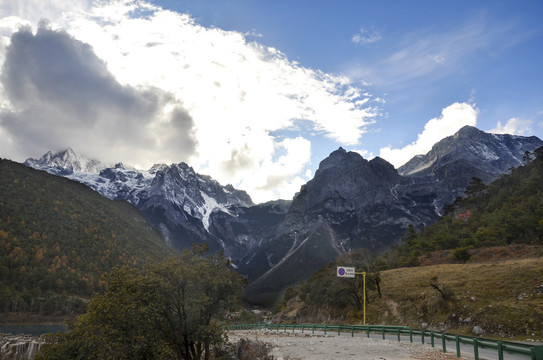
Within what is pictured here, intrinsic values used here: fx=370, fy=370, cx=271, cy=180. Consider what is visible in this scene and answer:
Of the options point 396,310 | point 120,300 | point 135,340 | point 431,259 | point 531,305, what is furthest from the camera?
point 431,259

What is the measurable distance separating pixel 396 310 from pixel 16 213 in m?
193

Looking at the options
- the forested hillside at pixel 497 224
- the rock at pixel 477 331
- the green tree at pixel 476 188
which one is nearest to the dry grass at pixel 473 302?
the rock at pixel 477 331

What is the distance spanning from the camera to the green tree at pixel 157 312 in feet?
79.2

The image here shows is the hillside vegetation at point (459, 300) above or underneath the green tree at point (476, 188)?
underneath

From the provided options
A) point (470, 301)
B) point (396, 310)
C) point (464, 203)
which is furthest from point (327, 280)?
point (464, 203)

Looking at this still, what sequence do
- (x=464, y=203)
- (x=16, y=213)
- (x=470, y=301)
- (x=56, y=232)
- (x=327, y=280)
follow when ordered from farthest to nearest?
(x=56, y=232), (x=16, y=213), (x=464, y=203), (x=327, y=280), (x=470, y=301)

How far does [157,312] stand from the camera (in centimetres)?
2598

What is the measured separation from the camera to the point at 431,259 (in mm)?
81125

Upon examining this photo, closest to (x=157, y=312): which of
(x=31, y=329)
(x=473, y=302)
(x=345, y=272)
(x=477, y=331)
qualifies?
(x=345, y=272)

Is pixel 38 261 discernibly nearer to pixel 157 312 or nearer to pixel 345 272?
pixel 345 272

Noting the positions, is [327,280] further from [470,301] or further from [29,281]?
[29,281]

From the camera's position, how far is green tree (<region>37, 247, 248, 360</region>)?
24.1 m

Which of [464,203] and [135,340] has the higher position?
[464,203]

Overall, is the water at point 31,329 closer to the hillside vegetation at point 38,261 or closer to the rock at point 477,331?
the hillside vegetation at point 38,261
